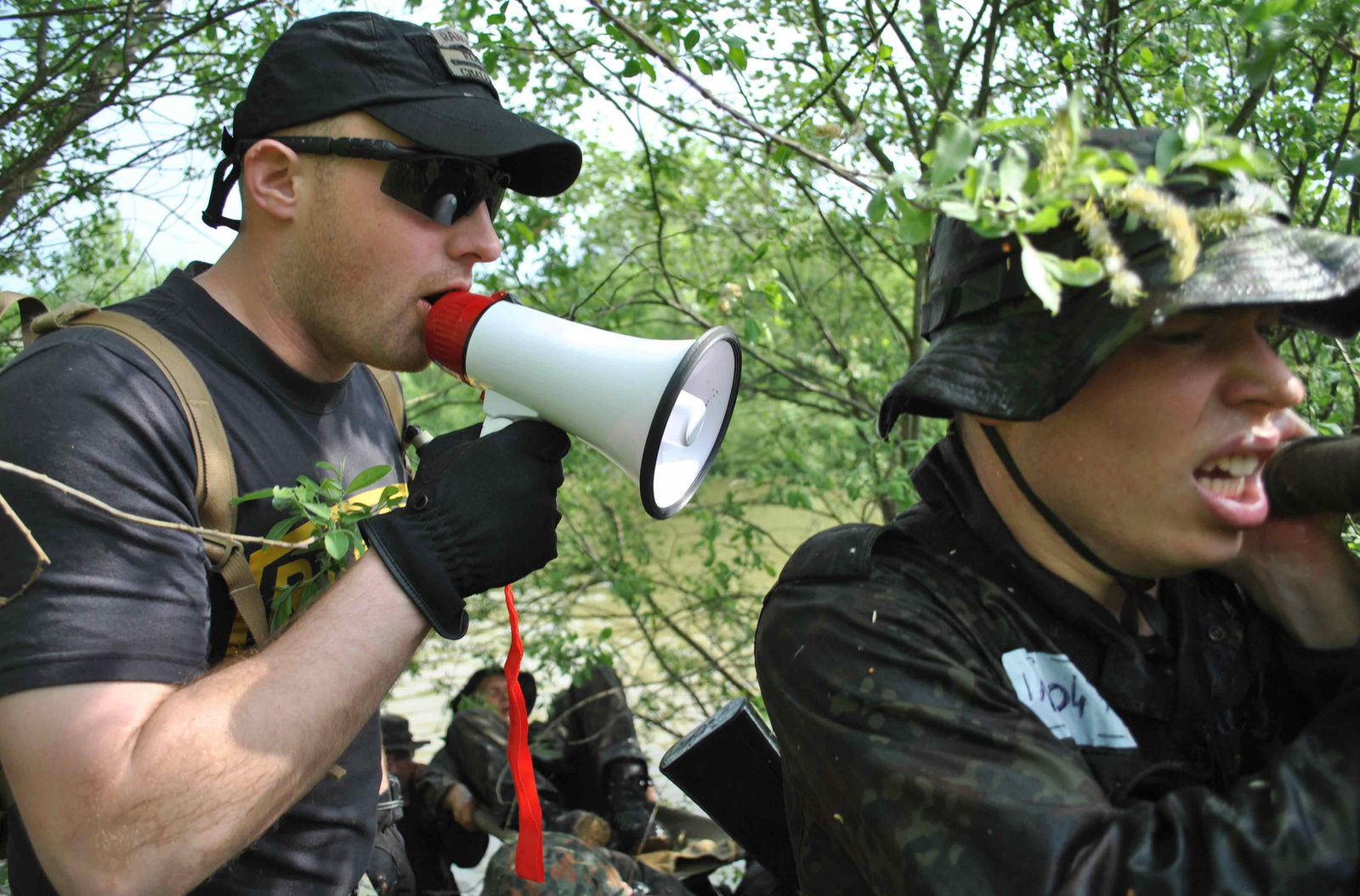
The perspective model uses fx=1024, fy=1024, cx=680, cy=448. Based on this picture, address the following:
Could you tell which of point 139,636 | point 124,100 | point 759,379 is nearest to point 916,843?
point 139,636

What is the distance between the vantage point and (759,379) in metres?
5.73

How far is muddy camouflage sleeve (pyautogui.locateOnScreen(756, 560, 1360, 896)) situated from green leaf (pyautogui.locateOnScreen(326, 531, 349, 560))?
747 mm

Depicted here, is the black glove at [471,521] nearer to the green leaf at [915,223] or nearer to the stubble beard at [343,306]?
the stubble beard at [343,306]

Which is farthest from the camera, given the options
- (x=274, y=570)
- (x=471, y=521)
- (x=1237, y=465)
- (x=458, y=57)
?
(x=458, y=57)

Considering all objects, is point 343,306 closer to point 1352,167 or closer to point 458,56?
point 458,56

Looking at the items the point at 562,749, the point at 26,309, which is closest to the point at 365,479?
the point at 26,309

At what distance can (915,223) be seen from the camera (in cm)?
108

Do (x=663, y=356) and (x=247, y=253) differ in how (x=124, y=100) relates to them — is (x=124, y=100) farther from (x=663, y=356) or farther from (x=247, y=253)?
(x=663, y=356)

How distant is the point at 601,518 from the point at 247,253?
4.18 meters

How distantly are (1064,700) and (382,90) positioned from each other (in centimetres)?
172

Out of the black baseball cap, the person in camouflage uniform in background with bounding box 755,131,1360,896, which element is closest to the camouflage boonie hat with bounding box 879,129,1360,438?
the person in camouflage uniform in background with bounding box 755,131,1360,896

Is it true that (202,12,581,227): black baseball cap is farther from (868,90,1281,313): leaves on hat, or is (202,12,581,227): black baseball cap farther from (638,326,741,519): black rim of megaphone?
(868,90,1281,313): leaves on hat

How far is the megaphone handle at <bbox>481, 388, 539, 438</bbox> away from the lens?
6.68 feet

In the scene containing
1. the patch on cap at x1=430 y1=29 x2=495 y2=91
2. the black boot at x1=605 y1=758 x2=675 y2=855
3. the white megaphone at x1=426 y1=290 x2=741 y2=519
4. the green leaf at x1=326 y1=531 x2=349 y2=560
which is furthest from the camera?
the black boot at x1=605 y1=758 x2=675 y2=855
